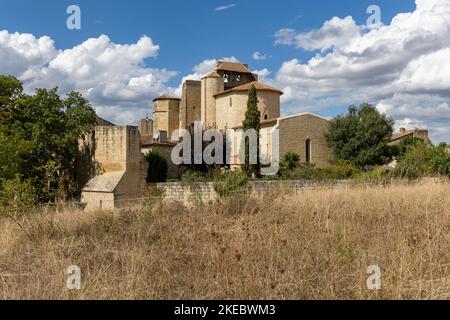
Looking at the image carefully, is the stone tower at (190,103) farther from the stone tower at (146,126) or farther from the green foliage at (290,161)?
the green foliage at (290,161)

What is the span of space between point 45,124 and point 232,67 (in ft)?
91.6

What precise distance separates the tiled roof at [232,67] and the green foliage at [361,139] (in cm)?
1307

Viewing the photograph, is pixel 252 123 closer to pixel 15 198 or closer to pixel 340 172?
pixel 340 172

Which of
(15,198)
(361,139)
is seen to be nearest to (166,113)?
(361,139)

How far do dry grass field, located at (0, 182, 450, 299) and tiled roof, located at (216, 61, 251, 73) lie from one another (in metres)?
37.5

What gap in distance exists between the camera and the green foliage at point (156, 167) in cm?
2919

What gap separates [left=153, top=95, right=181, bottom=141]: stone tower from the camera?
47781mm

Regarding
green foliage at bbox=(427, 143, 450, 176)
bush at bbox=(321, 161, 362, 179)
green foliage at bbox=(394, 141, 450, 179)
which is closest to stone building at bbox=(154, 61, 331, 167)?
bush at bbox=(321, 161, 362, 179)

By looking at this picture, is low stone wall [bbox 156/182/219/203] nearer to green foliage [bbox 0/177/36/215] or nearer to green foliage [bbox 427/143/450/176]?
green foliage [bbox 0/177/36/215]

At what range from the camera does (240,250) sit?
205 inches

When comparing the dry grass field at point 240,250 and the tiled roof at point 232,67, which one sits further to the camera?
the tiled roof at point 232,67

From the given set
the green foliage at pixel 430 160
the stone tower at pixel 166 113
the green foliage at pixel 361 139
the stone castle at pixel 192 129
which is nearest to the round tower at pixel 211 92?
the stone castle at pixel 192 129

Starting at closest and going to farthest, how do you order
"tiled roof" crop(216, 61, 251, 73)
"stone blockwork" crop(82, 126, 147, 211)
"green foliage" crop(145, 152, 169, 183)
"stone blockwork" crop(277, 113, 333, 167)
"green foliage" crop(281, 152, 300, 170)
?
"stone blockwork" crop(82, 126, 147, 211) → "green foliage" crop(145, 152, 169, 183) → "green foliage" crop(281, 152, 300, 170) → "stone blockwork" crop(277, 113, 333, 167) → "tiled roof" crop(216, 61, 251, 73)
